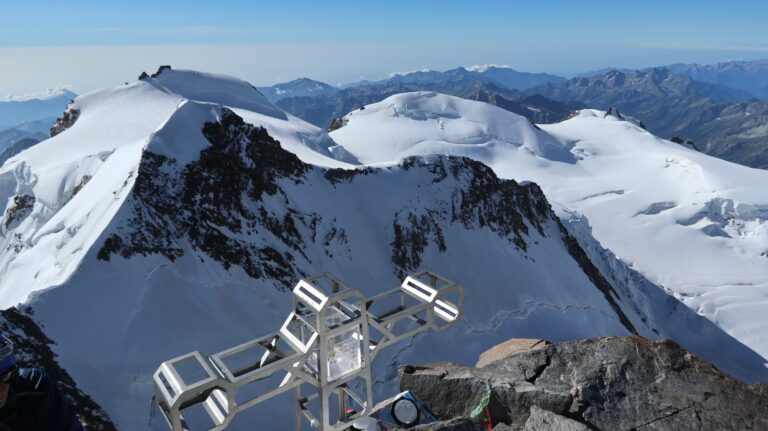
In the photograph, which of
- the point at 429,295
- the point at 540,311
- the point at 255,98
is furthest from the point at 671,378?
the point at 255,98

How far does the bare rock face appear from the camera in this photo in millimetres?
9195

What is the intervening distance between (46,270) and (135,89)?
3886 centimetres

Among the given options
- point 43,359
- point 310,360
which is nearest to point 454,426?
point 310,360

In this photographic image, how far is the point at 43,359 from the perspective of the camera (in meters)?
16.3

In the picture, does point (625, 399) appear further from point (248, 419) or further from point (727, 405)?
point (248, 419)

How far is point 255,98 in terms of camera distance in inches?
2965

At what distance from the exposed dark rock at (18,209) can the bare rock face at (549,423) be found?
39.6 meters

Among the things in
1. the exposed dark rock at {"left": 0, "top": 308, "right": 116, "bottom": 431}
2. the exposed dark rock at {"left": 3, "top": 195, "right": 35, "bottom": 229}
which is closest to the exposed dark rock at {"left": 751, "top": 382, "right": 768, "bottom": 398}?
the exposed dark rock at {"left": 0, "top": 308, "right": 116, "bottom": 431}

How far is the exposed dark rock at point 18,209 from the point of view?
35344 mm

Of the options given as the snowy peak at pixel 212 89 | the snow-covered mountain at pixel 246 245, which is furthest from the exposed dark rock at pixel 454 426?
the snowy peak at pixel 212 89

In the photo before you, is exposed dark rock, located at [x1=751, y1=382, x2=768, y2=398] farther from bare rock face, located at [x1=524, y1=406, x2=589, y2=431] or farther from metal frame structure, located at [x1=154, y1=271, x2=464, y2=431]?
metal frame structure, located at [x1=154, y1=271, x2=464, y2=431]

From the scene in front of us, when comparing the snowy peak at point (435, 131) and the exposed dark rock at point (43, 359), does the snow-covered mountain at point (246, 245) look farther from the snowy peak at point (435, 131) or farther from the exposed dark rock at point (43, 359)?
the snowy peak at point (435, 131)

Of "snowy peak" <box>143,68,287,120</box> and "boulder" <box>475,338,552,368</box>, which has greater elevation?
"snowy peak" <box>143,68,287,120</box>

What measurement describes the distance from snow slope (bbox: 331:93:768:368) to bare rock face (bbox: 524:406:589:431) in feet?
211
